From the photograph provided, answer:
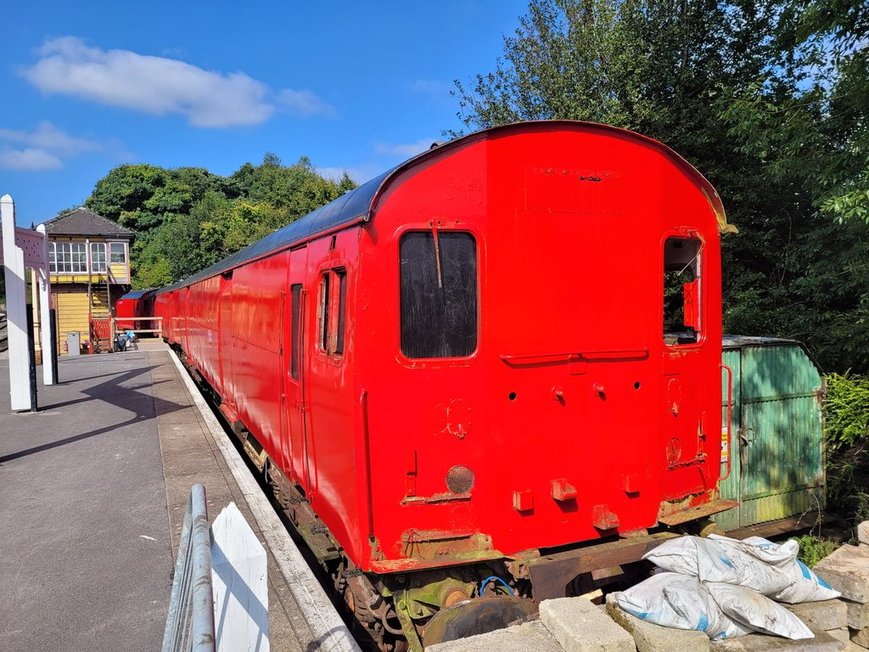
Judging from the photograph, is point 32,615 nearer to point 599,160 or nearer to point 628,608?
point 628,608

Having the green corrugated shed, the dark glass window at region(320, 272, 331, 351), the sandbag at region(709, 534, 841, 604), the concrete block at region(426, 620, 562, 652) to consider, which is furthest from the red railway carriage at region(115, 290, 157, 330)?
the sandbag at region(709, 534, 841, 604)

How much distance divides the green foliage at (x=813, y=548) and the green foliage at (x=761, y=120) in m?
3.52

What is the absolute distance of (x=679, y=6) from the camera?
518 inches

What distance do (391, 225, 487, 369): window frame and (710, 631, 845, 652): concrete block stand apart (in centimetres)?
198

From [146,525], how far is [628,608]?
4621 millimetres

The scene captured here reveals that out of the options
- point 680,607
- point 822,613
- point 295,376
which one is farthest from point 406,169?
point 822,613

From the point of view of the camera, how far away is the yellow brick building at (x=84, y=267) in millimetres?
35562

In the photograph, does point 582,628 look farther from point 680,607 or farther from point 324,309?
point 324,309

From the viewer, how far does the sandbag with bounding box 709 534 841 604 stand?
3480mm

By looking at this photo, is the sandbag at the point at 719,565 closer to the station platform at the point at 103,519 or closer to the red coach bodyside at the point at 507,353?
the red coach bodyside at the point at 507,353

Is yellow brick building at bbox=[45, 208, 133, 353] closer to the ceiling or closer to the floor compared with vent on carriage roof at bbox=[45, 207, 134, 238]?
closer to the floor

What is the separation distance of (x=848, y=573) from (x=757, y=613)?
43.3 inches

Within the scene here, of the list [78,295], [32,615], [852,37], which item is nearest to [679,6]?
[852,37]

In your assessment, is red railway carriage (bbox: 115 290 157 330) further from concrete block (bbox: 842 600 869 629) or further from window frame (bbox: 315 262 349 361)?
concrete block (bbox: 842 600 869 629)
